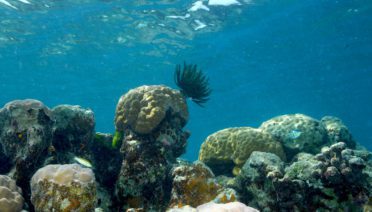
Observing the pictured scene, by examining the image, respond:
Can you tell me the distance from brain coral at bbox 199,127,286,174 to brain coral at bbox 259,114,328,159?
15.1 inches

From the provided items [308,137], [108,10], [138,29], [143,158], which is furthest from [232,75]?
[143,158]

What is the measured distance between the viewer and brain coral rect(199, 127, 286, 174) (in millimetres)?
7863

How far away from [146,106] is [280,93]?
1756 inches

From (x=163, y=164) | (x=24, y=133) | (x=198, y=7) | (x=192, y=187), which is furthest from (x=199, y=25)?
(x=192, y=187)

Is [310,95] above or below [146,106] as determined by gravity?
above

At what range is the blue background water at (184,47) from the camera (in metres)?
22.0

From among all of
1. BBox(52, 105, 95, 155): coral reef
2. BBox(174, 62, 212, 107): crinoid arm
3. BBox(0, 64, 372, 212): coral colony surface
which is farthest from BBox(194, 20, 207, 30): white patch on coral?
BBox(52, 105, 95, 155): coral reef

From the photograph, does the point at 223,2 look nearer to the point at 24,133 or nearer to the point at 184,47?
the point at 184,47

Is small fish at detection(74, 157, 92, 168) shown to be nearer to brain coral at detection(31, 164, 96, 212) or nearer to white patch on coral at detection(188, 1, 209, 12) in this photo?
brain coral at detection(31, 164, 96, 212)

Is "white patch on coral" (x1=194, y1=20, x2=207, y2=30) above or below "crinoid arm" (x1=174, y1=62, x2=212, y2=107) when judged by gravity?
above

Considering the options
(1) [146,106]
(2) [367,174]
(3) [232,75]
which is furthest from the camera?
(3) [232,75]

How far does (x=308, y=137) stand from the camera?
27.3ft

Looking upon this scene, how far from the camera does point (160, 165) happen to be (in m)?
6.33

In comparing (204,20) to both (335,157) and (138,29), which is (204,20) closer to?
(138,29)
